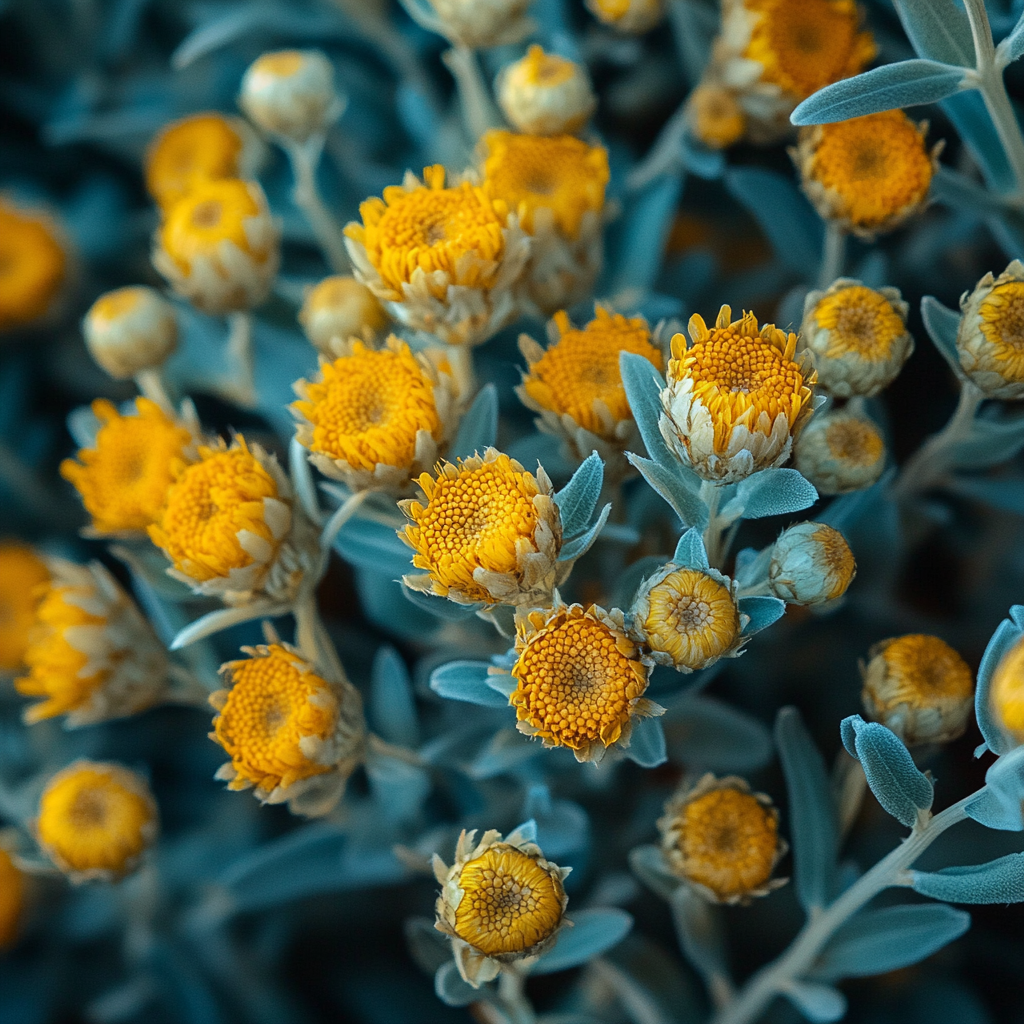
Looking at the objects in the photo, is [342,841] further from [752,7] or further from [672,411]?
[752,7]

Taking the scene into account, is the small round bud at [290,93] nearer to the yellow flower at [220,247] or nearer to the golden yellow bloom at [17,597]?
the yellow flower at [220,247]

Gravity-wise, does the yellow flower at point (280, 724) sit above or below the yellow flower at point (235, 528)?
below

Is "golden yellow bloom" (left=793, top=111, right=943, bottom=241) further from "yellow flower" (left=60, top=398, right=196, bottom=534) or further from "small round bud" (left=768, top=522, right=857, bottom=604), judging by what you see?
"yellow flower" (left=60, top=398, right=196, bottom=534)

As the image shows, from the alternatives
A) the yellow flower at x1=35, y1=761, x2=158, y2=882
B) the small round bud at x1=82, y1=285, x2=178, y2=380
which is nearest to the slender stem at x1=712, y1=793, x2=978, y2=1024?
the yellow flower at x1=35, y1=761, x2=158, y2=882

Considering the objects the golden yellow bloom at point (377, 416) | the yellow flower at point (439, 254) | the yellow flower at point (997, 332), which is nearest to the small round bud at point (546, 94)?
the yellow flower at point (439, 254)

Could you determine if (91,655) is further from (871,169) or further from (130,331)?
(871,169)

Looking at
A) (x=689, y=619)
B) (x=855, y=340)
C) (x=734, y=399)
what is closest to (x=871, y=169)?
(x=855, y=340)
